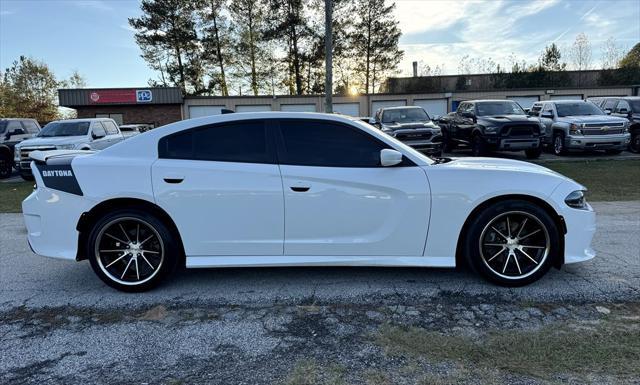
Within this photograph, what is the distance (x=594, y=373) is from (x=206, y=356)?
235cm

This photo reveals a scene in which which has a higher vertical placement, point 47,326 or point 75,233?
point 75,233

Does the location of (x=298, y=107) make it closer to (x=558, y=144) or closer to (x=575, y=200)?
(x=558, y=144)

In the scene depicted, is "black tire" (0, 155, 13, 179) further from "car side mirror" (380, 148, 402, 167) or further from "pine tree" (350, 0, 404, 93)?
"pine tree" (350, 0, 404, 93)

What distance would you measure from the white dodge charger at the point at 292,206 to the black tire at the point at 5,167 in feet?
42.5

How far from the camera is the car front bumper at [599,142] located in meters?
14.2

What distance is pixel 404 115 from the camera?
14984 millimetres

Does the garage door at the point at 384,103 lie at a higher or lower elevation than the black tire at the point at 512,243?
higher

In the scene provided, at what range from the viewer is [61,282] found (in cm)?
429

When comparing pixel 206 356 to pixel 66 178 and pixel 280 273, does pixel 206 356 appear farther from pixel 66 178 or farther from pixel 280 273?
pixel 66 178

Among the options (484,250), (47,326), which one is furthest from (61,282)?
(484,250)

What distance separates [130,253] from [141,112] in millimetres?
31297

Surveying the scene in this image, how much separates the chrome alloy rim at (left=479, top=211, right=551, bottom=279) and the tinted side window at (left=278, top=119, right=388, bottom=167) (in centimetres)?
121

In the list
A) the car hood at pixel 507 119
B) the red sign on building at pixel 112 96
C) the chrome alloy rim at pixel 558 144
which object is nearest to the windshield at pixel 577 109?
the chrome alloy rim at pixel 558 144

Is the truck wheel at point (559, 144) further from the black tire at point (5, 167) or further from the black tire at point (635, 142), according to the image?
the black tire at point (5, 167)
